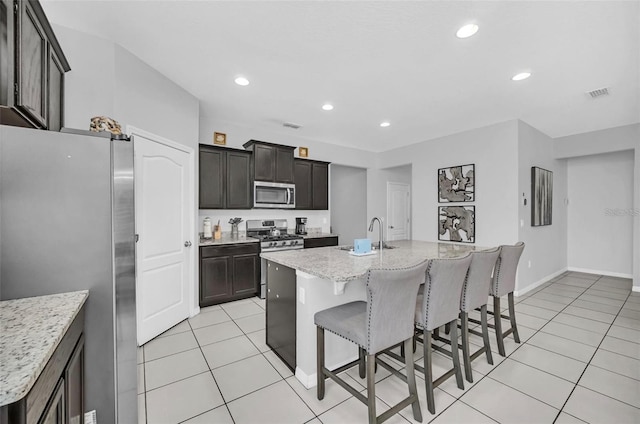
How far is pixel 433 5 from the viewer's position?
1.92 metres

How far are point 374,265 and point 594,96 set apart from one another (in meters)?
3.78

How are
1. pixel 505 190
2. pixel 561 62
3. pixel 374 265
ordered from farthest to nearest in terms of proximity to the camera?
pixel 505 190
pixel 561 62
pixel 374 265

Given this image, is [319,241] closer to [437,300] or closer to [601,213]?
[437,300]

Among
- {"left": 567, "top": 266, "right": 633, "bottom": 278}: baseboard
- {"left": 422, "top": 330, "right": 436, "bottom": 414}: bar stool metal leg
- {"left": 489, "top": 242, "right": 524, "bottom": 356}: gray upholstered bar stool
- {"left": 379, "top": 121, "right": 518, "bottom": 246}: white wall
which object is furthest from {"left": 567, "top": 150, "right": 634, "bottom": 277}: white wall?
{"left": 422, "top": 330, "right": 436, "bottom": 414}: bar stool metal leg

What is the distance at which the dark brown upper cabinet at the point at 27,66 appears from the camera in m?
1.28

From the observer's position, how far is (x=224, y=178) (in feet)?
14.0

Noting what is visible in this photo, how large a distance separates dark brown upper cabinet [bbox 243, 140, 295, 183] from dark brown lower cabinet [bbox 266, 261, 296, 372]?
7.36ft

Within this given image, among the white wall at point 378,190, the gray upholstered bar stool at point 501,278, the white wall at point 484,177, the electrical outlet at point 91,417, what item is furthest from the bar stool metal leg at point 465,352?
the white wall at point 378,190

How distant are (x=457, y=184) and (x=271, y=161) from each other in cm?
325

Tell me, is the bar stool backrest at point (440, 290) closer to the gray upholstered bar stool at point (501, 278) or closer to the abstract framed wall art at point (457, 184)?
the gray upholstered bar stool at point (501, 278)

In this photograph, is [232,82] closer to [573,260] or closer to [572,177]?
[572,177]

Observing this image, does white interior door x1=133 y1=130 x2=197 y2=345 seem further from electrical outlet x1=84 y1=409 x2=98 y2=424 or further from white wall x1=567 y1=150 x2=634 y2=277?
white wall x1=567 y1=150 x2=634 y2=277

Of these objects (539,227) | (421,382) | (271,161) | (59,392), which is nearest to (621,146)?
(539,227)

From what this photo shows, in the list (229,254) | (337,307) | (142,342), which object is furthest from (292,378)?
(229,254)
